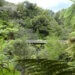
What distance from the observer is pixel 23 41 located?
7.51 meters

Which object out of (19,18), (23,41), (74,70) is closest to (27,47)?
(23,41)

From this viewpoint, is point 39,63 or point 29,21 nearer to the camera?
point 39,63

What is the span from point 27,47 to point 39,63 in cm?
688

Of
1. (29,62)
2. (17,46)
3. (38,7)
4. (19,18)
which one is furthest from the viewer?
(38,7)

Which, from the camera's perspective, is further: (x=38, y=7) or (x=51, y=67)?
(x=38, y=7)

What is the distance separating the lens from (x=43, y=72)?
0.61m

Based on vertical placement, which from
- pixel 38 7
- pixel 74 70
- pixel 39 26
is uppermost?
pixel 74 70

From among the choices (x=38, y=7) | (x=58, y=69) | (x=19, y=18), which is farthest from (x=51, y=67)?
(x=38, y=7)

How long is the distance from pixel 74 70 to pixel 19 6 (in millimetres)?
11398

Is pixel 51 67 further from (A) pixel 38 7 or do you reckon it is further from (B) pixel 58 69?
(A) pixel 38 7

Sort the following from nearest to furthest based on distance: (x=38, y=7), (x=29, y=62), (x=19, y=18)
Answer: (x=29, y=62)
(x=19, y=18)
(x=38, y=7)

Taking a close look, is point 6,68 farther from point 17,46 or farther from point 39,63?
point 17,46

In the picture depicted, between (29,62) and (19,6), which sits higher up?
(29,62)

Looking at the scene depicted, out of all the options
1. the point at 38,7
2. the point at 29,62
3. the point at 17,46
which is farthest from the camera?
the point at 38,7
